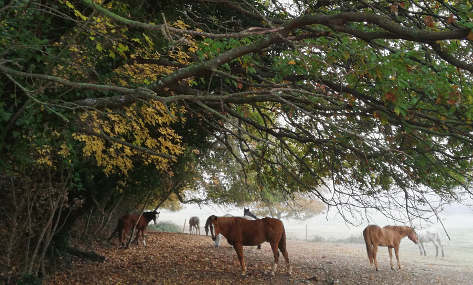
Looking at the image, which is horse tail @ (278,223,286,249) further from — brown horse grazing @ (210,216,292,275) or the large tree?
the large tree

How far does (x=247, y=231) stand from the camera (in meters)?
10.8

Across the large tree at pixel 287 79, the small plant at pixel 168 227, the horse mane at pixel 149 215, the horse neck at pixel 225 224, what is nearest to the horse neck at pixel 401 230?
the large tree at pixel 287 79

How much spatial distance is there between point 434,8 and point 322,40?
296cm

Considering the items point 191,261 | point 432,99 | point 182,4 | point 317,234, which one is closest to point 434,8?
point 432,99

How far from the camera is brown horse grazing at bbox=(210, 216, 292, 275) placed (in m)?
10.5

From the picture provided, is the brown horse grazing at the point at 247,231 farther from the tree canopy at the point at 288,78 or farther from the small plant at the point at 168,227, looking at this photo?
the small plant at the point at 168,227

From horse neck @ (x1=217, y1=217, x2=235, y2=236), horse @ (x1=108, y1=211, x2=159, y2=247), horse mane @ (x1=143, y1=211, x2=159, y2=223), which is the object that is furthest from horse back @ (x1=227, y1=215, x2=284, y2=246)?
horse mane @ (x1=143, y1=211, x2=159, y2=223)

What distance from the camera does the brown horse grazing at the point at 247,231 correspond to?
10.5 metres

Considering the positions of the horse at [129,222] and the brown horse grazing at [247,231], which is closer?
the brown horse grazing at [247,231]

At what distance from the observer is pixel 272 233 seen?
10.8 m

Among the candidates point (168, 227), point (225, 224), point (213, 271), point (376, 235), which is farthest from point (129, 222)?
point (168, 227)

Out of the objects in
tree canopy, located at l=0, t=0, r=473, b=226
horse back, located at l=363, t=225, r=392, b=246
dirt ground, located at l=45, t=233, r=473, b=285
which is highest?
tree canopy, located at l=0, t=0, r=473, b=226

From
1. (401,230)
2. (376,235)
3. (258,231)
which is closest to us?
(258,231)

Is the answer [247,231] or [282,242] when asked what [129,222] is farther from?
[282,242]
